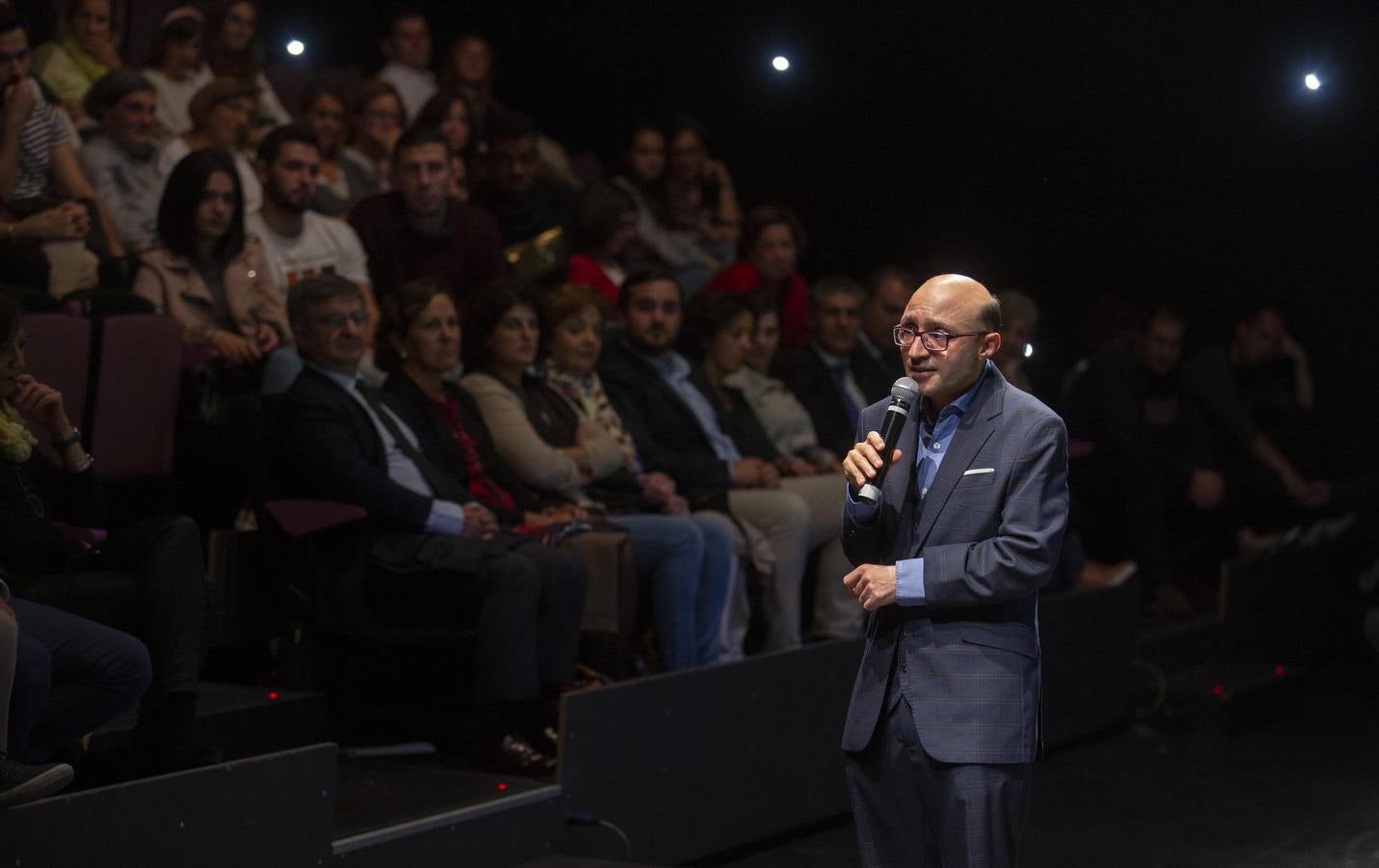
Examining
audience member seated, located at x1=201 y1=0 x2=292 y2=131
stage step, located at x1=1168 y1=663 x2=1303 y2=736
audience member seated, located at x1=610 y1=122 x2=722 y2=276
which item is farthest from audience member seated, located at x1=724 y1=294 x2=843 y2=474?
audience member seated, located at x1=201 y1=0 x2=292 y2=131

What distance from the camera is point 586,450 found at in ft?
13.9

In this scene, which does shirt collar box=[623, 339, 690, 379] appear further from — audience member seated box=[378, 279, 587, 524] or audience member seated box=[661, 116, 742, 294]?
audience member seated box=[661, 116, 742, 294]

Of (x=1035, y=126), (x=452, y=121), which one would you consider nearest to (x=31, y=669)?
(x=452, y=121)

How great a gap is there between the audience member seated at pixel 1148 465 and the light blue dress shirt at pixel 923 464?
10.9 ft

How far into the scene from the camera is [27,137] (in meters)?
4.16

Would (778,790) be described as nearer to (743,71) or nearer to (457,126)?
(457,126)

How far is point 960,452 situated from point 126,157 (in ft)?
9.45

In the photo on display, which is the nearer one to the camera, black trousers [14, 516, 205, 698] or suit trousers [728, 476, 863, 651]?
black trousers [14, 516, 205, 698]

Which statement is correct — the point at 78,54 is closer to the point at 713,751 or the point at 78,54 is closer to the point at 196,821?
the point at 713,751

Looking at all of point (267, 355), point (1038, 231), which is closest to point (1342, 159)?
point (1038, 231)

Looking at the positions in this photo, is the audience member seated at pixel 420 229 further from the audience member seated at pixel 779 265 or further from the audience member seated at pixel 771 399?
the audience member seated at pixel 779 265

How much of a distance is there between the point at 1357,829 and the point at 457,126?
326cm

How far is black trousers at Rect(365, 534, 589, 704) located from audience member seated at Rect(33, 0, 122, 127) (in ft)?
7.01

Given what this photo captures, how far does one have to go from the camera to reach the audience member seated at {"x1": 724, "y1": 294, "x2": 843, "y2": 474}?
5.01m
